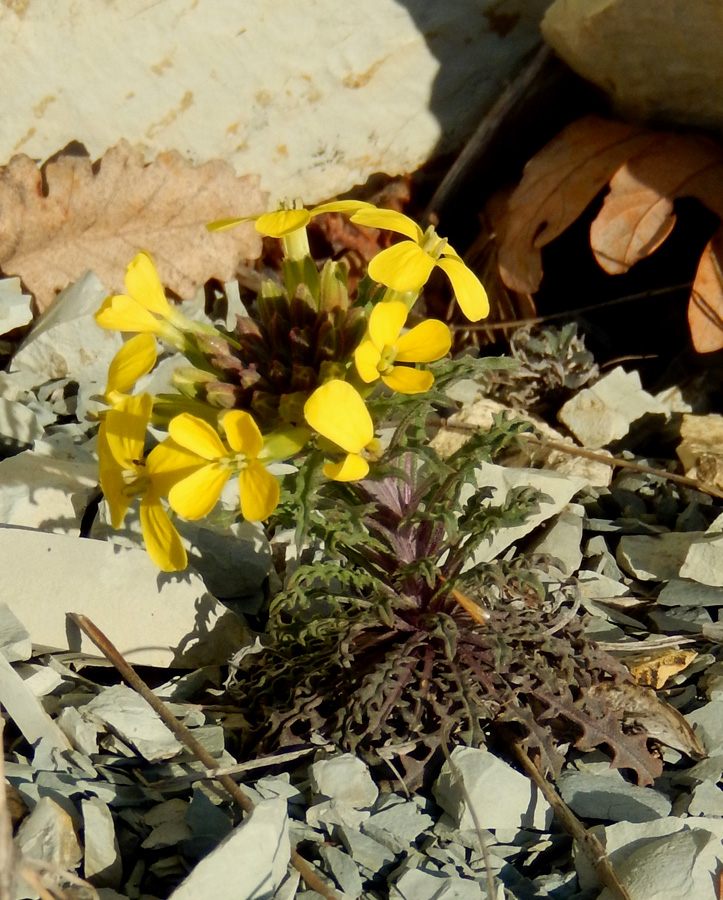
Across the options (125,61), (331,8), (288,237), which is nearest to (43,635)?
(288,237)

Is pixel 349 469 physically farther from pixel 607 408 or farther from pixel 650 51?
pixel 650 51

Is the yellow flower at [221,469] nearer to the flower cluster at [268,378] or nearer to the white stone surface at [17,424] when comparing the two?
the flower cluster at [268,378]

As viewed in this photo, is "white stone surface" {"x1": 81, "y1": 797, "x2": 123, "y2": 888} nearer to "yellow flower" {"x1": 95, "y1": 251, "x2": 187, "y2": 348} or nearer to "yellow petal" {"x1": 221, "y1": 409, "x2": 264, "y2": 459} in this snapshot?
"yellow petal" {"x1": 221, "y1": 409, "x2": 264, "y2": 459}

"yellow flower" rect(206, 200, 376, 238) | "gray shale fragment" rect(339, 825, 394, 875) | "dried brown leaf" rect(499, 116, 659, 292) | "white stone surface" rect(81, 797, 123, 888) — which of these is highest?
"yellow flower" rect(206, 200, 376, 238)

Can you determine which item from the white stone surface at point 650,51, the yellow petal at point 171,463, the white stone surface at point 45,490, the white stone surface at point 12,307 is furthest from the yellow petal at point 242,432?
the white stone surface at point 650,51

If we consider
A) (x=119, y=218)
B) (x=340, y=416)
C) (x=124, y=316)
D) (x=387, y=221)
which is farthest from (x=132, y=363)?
(x=119, y=218)

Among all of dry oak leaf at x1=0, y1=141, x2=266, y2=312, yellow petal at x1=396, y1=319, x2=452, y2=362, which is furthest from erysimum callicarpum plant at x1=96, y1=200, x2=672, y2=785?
dry oak leaf at x1=0, y1=141, x2=266, y2=312

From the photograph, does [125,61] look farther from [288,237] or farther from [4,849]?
[4,849]
